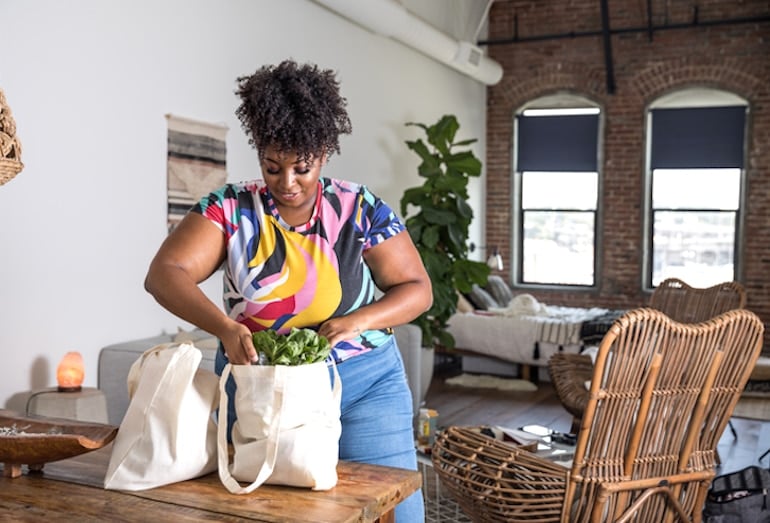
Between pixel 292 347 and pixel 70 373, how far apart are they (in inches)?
95.8

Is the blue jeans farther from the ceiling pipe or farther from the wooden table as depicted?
the ceiling pipe

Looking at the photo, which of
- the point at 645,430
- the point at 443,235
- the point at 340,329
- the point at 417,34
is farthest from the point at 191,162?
the point at 340,329

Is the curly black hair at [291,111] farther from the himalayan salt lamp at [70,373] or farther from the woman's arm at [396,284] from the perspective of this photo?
the himalayan salt lamp at [70,373]

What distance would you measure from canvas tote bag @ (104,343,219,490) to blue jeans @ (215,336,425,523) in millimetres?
178

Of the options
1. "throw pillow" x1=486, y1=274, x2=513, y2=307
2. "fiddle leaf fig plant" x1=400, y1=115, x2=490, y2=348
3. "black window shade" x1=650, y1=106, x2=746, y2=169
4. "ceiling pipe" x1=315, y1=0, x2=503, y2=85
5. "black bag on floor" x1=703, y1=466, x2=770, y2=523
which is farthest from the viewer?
"black window shade" x1=650, y1=106, x2=746, y2=169

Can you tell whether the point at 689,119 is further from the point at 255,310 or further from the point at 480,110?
the point at 255,310

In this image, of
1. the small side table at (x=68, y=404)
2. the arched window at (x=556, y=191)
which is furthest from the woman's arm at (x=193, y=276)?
the arched window at (x=556, y=191)

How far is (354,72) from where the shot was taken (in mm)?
6574

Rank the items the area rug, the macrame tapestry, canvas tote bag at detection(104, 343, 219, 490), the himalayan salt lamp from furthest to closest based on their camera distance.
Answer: the area rug → the macrame tapestry → the himalayan salt lamp → canvas tote bag at detection(104, 343, 219, 490)

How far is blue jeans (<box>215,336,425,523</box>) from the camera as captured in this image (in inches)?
72.0

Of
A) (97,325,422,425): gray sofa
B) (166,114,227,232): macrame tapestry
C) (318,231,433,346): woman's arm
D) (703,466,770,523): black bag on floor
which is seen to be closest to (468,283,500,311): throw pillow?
(166,114,227,232): macrame tapestry

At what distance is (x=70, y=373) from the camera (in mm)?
3678

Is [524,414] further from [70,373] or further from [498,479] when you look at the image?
[498,479]

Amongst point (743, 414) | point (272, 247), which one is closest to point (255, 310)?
point (272, 247)
